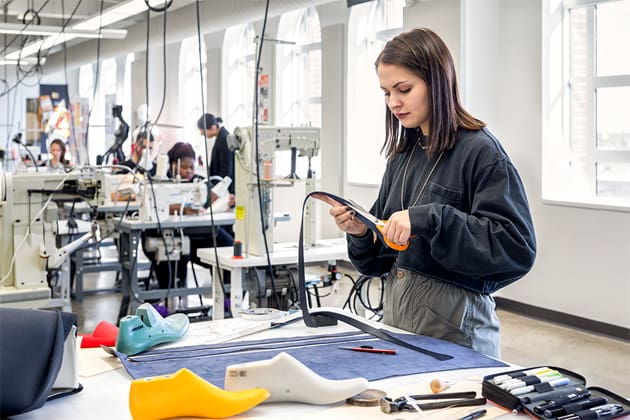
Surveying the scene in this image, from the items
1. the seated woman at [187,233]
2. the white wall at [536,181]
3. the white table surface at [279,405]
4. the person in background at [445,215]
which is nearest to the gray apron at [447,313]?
the person in background at [445,215]

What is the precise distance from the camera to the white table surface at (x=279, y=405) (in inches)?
49.8

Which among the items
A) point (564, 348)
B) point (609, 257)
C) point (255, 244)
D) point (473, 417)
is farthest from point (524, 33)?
point (473, 417)

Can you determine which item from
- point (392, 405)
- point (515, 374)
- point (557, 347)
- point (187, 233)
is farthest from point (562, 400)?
point (187, 233)

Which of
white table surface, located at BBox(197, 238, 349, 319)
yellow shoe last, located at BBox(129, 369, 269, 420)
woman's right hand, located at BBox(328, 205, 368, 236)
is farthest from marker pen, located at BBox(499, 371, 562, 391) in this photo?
white table surface, located at BBox(197, 238, 349, 319)

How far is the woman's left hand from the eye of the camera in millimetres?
1599

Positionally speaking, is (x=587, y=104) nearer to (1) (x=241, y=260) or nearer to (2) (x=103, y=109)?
(1) (x=241, y=260)

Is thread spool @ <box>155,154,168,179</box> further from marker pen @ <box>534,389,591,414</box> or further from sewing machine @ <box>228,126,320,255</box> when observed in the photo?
marker pen @ <box>534,389,591,414</box>

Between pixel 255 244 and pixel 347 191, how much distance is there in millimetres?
3479

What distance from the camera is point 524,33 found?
16.7ft

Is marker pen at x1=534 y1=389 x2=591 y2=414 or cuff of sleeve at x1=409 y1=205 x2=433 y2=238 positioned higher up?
cuff of sleeve at x1=409 y1=205 x2=433 y2=238

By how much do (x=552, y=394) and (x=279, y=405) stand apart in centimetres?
46

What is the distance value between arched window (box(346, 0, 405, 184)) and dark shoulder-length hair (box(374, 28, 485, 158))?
520 centimetres

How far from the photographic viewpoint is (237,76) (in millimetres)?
9680

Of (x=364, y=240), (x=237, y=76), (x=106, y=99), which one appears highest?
(x=106, y=99)
